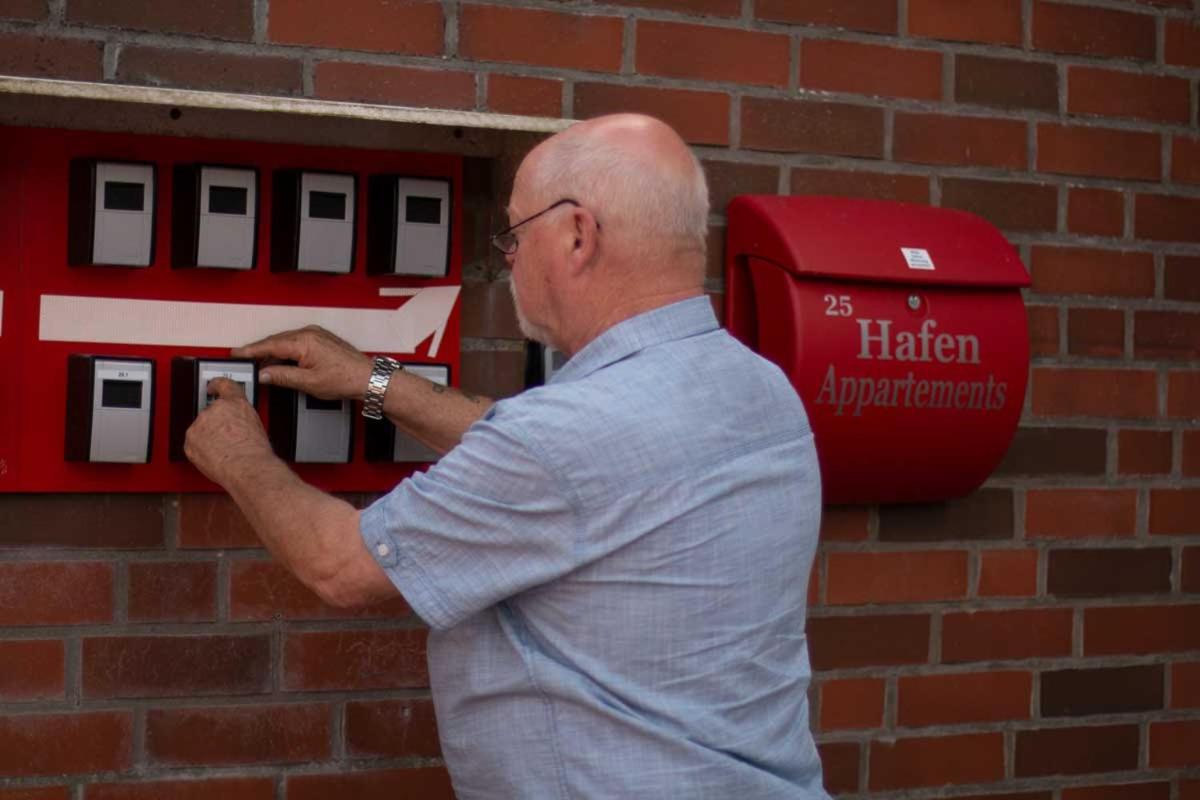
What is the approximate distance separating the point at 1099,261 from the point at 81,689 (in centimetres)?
173

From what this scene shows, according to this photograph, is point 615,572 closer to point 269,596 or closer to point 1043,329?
point 269,596

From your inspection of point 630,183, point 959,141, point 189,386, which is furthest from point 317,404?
point 959,141

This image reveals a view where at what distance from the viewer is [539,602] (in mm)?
1658

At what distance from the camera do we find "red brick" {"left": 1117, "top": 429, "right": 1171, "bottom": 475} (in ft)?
8.55

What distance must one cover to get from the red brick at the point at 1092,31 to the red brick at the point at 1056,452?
63 centimetres

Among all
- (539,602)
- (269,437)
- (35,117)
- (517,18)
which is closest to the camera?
(539,602)

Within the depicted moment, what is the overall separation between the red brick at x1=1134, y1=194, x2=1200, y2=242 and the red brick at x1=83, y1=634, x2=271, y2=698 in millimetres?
1594

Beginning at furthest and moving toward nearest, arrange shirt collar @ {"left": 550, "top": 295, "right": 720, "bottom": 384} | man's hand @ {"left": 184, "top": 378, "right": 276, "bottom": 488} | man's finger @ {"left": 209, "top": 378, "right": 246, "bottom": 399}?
man's finger @ {"left": 209, "top": 378, "right": 246, "bottom": 399}, man's hand @ {"left": 184, "top": 378, "right": 276, "bottom": 488}, shirt collar @ {"left": 550, "top": 295, "right": 720, "bottom": 384}

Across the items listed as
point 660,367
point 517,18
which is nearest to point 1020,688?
point 660,367

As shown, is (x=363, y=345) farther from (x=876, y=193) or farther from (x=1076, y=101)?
(x=1076, y=101)

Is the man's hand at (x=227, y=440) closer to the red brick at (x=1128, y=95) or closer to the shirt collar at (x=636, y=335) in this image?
the shirt collar at (x=636, y=335)

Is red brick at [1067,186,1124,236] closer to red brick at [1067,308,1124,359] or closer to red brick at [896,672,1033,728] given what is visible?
red brick at [1067,308,1124,359]

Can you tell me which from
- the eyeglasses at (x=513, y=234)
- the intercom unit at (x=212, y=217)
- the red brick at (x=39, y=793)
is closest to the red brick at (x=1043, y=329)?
the eyeglasses at (x=513, y=234)

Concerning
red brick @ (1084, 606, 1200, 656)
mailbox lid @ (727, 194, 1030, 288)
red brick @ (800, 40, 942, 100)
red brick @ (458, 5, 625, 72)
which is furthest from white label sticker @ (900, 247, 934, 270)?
red brick @ (1084, 606, 1200, 656)
